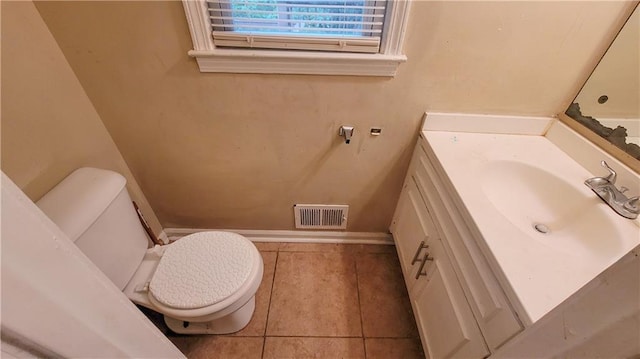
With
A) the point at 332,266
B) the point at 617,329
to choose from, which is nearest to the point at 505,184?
the point at 617,329

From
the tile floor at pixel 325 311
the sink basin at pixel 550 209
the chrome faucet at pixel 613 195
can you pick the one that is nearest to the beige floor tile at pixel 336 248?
the tile floor at pixel 325 311

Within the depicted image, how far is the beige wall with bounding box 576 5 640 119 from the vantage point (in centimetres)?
84

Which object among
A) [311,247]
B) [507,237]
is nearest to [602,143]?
[507,237]

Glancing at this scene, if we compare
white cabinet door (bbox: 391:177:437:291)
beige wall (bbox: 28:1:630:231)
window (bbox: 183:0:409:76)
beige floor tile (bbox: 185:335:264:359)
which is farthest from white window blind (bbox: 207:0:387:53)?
beige floor tile (bbox: 185:335:264:359)

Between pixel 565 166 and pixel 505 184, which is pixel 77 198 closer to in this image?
pixel 505 184

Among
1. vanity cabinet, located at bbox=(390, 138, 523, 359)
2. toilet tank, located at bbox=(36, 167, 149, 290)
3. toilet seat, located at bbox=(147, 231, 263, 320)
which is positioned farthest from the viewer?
toilet seat, located at bbox=(147, 231, 263, 320)

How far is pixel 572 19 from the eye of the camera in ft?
2.82

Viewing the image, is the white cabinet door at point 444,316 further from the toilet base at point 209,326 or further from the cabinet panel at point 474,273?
the toilet base at point 209,326

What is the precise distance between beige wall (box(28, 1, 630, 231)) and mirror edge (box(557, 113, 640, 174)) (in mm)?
77

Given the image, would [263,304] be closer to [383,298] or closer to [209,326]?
[209,326]

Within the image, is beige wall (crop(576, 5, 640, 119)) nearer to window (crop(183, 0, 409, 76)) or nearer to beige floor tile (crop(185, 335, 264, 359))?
window (crop(183, 0, 409, 76))

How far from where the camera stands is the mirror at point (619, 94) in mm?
834

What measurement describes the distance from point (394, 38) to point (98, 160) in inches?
49.0

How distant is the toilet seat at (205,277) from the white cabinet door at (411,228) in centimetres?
67
